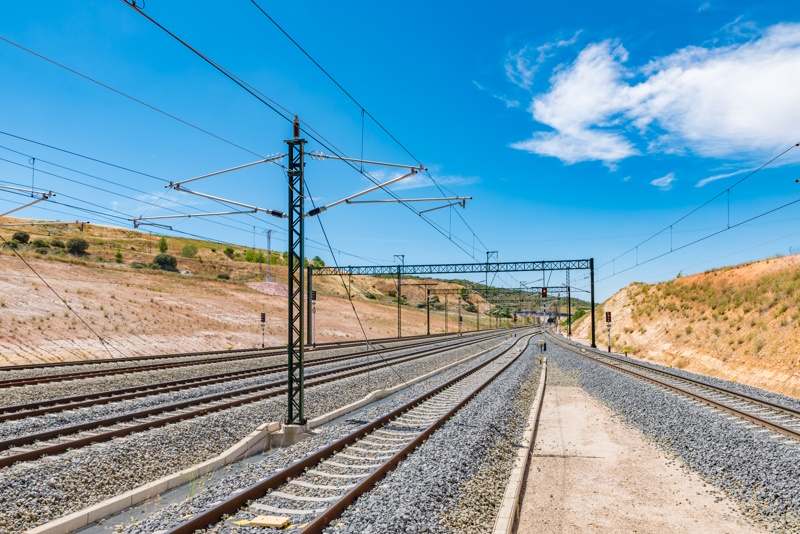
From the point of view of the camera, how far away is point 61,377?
70.1 feet

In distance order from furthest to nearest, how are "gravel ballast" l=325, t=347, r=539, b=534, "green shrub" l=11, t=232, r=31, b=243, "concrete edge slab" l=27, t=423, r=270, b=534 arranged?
"green shrub" l=11, t=232, r=31, b=243 < "concrete edge slab" l=27, t=423, r=270, b=534 < "gravel ballast" l=325, t=347, r=539, b=534

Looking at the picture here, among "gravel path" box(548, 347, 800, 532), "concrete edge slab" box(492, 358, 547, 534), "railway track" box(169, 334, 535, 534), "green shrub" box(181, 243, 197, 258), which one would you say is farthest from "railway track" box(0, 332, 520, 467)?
"green shrub" box(181, 243, 197, 258)

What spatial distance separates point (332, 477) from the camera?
9.72 metres

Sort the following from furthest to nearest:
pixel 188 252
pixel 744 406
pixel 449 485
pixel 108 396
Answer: pixel 188 252 < pixel 108 396 < pixel 744 406 < pixel 449 485

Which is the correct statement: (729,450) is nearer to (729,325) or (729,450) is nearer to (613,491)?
(613,491)

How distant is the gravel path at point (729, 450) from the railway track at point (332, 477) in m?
5.84

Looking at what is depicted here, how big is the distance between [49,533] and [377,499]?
4746mm

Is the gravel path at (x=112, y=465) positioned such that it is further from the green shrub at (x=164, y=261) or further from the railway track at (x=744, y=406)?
the green shrub at (x=164, y=261)

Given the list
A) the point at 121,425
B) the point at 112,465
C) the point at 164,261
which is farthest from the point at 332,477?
the point at 164,261


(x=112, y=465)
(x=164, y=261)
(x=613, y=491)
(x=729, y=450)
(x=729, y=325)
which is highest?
(x=164, y=261)

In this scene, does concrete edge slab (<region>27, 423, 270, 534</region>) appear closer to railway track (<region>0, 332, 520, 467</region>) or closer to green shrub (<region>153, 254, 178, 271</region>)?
railway track (<region>0, 332, 520, 467</region>)

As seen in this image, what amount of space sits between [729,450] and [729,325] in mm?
28489

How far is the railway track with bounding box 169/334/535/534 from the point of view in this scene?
756cm

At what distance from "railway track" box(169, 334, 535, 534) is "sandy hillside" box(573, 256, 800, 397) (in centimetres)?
1809
